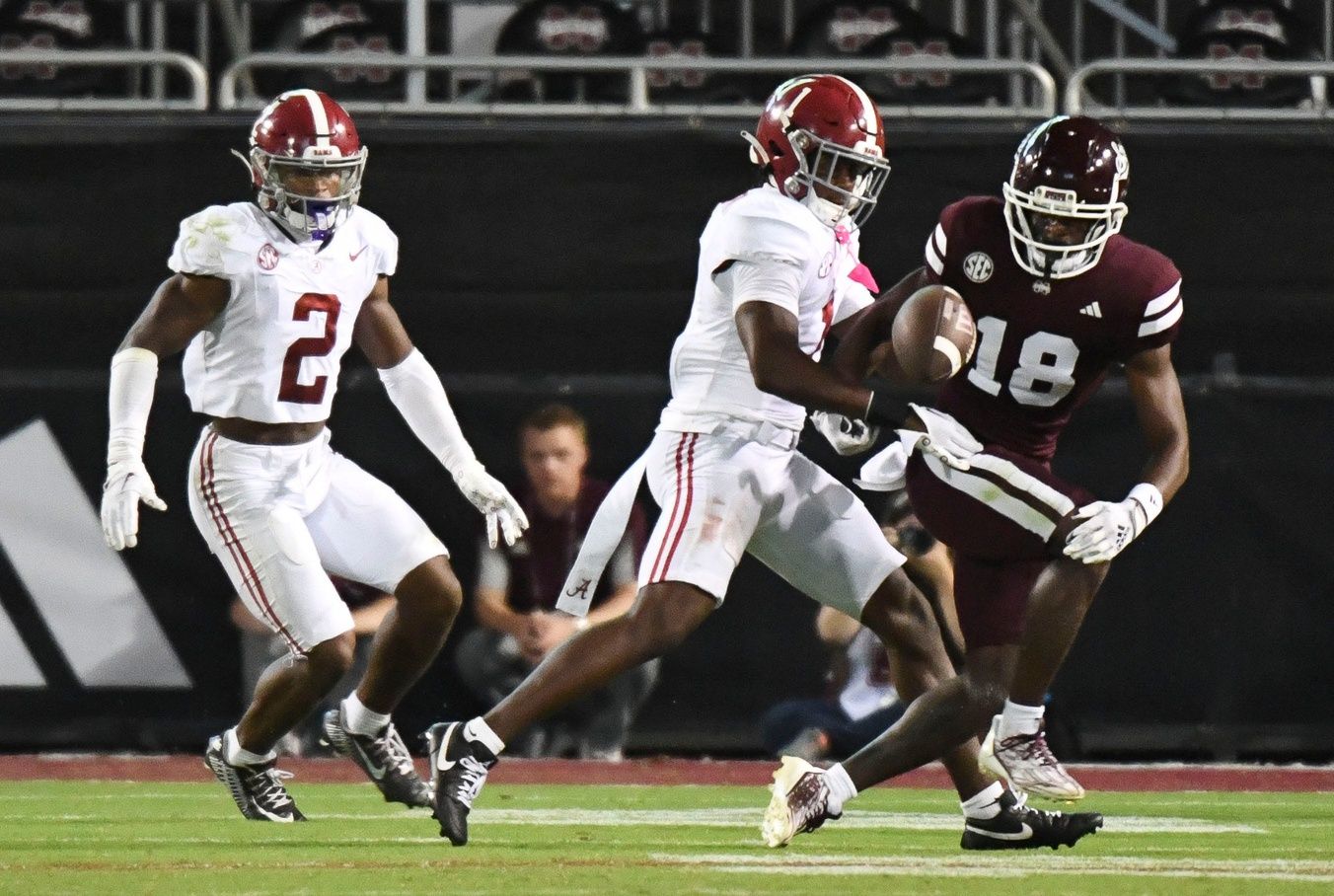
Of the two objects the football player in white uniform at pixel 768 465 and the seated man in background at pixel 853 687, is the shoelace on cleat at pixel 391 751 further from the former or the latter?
the seated man in background at pixel 853 687

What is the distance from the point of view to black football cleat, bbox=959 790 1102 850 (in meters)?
4.41

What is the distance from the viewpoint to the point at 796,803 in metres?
4.20

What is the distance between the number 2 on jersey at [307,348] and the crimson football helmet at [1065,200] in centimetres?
149

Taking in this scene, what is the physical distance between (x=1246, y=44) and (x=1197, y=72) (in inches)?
26.5

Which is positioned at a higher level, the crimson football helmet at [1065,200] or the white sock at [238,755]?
the crimson football helmet at [1065,200]

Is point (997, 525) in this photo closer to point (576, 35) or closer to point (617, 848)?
point (617, 848)

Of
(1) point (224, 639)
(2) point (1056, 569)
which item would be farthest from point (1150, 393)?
(1) point (224, 639)

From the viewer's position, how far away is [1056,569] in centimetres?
441

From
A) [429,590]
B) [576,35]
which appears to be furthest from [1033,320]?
[576,35]

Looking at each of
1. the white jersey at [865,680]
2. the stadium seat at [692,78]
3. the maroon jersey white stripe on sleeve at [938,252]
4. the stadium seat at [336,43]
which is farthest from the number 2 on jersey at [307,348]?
the stadium seat at [692,78]

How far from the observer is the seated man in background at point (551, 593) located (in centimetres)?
686

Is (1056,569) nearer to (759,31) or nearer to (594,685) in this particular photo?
(594,685)

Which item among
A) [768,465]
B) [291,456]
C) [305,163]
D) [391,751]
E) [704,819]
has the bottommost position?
[704,819]

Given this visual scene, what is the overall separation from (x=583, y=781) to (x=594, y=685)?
2204 mm
